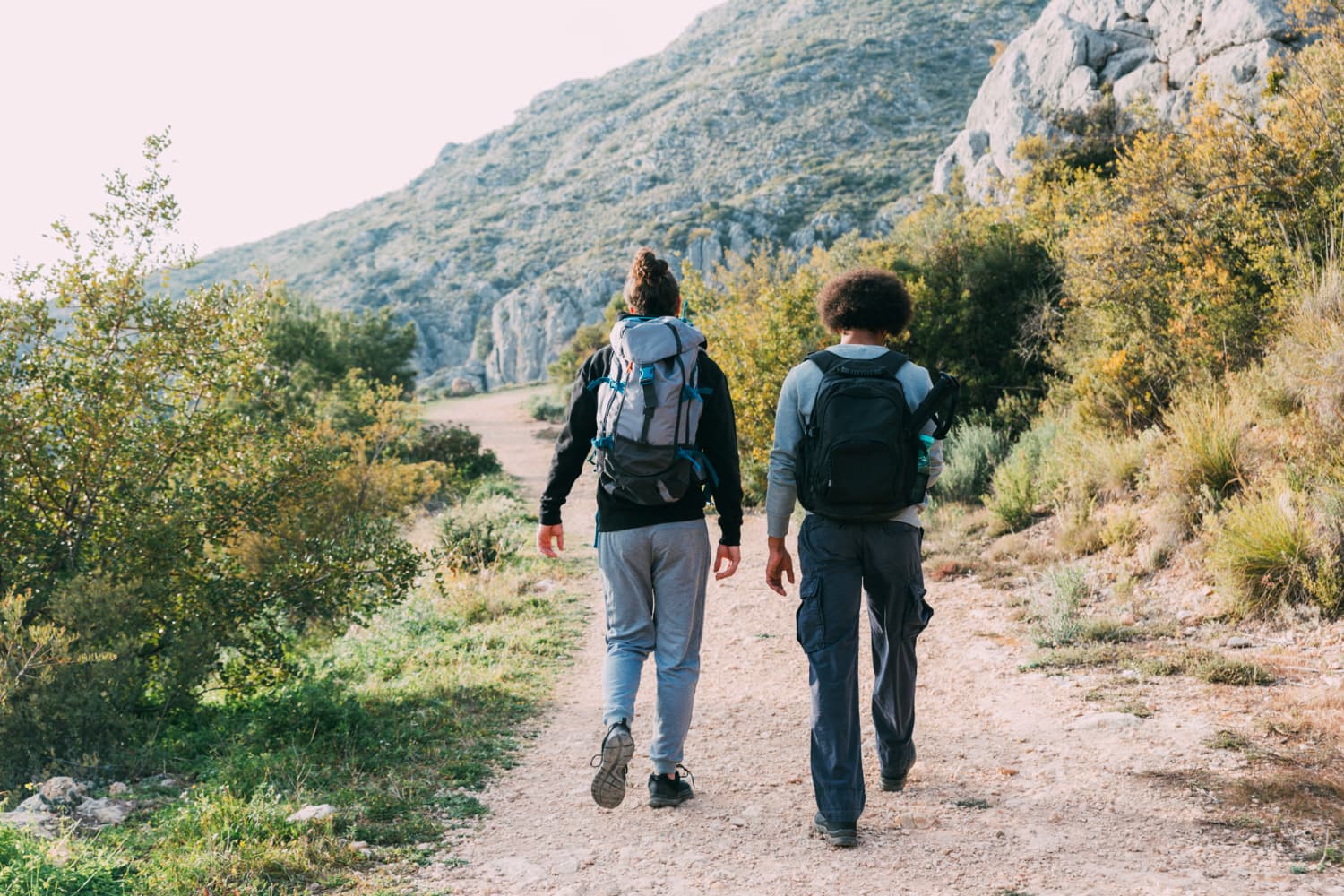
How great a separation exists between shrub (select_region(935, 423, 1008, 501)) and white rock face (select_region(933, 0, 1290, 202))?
32.3 ft

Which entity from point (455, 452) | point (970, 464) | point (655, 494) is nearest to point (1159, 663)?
point (655, 494)

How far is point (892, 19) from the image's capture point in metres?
70.1

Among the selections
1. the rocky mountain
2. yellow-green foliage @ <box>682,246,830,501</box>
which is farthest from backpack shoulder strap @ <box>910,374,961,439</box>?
the rocky mountain

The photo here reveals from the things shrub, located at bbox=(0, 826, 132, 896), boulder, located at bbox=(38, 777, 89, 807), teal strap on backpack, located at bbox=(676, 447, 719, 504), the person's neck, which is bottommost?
boulder, located at bbox=(38, 777, 89, 807)

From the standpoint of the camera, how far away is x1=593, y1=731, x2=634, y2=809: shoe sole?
3.42m

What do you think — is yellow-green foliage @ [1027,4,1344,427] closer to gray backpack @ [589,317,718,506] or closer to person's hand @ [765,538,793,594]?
person's hand @ [765,538,793,594]

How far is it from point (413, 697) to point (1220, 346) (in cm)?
747

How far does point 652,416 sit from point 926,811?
190 centimetres

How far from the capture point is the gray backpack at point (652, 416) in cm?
346

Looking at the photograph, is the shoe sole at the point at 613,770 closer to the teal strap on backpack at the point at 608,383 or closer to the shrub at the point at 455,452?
the teal strap on backpack at the point at 608,383

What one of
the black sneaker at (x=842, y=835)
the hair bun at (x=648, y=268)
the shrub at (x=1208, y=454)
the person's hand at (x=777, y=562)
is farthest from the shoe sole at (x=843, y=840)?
the shrub at (x=1208, y=454)

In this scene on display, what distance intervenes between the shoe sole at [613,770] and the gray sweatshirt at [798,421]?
38.2 inches

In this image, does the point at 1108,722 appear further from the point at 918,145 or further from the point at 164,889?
the point at 918,145

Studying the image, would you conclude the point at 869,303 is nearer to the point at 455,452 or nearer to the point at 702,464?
the point at 702,464
